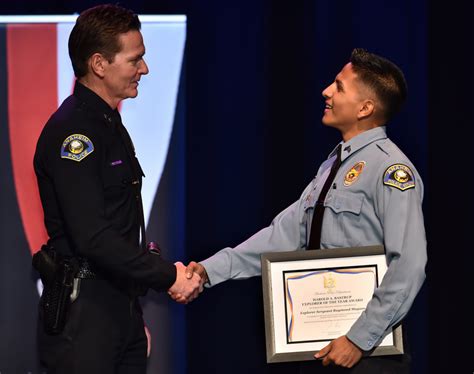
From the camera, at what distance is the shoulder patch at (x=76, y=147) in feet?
7.12

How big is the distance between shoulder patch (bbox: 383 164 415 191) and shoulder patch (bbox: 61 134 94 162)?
→ 2.67 feet

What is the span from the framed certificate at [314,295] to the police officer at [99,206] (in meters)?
0.35

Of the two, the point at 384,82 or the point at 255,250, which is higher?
the point at 384,82

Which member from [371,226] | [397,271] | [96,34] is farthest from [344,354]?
[96,34]

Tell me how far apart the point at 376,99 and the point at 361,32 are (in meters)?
0.98

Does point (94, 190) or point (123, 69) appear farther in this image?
point (123, 69)

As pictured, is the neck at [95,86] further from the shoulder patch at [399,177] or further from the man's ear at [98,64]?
the shoulder patch at [399,177]

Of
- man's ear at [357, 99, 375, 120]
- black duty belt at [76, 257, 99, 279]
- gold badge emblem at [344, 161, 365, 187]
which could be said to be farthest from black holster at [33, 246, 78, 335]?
man's ear at [357, 99, 375, 120]

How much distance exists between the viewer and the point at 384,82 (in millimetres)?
2402

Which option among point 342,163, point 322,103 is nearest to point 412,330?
point 322,103

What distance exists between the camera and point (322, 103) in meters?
3.30

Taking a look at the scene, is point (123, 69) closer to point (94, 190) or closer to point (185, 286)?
point (94, 190)

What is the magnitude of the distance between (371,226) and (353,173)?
0.55 ft

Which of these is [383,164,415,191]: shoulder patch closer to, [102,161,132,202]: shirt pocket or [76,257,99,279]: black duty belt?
[102,161,132,202]: shirt pocket
